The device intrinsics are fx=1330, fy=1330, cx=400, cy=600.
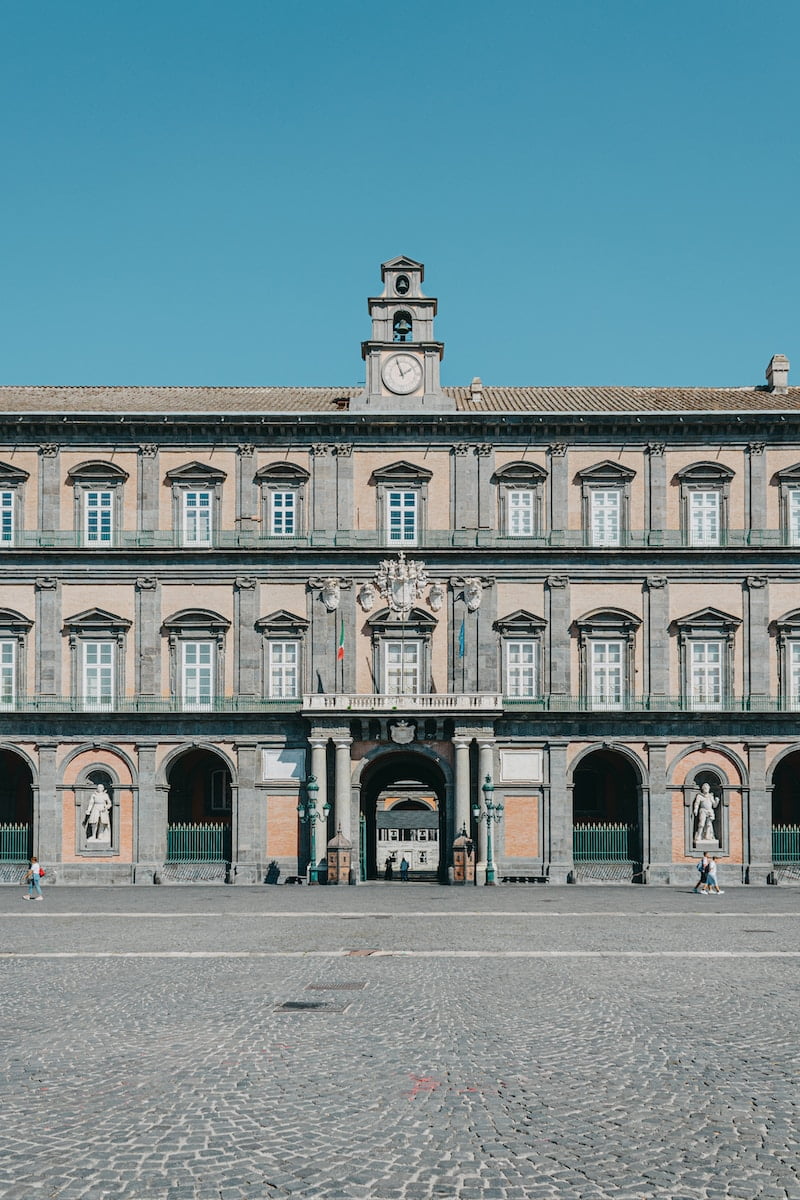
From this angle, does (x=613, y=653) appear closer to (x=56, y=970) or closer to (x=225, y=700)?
(x=225, y=700)

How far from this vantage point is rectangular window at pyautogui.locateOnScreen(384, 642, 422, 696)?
47.4 m

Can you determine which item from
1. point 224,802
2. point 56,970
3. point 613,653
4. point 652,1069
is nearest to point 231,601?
point 224,802

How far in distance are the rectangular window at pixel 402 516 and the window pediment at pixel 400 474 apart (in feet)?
1.54

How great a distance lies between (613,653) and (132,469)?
18.5 m

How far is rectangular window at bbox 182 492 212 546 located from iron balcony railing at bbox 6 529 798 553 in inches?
4.5

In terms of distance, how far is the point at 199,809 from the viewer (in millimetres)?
50281

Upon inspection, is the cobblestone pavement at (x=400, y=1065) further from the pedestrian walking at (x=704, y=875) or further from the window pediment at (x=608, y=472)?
the window pediment at (x=608, y=472)

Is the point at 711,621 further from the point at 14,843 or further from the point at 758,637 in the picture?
the point at 14,843

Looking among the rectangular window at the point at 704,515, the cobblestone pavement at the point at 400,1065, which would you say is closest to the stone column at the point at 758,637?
the rectangular window at the point at 704,515

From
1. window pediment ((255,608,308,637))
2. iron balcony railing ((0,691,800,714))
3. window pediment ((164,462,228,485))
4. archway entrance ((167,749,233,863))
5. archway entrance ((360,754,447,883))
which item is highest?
window pediment ((164,462,228,485))

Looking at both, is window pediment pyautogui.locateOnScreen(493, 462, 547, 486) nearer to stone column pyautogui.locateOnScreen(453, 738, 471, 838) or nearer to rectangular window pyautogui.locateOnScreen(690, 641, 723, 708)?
rectangular window pyautogui.locateOnScreen(690, 641, 723, 708)

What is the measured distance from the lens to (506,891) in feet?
136

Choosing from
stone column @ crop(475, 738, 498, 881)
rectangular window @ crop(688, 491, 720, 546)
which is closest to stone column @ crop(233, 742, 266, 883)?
stone column @ crop(475, 738, 498, 881)

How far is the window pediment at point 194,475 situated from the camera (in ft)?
157
